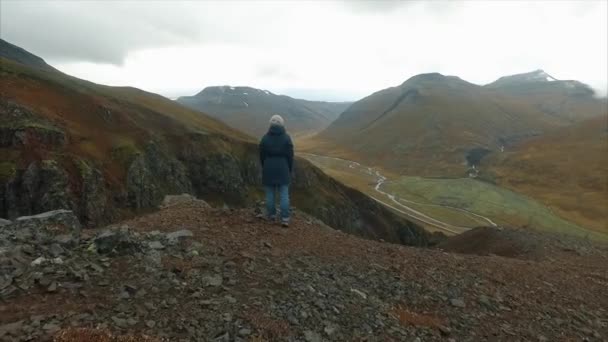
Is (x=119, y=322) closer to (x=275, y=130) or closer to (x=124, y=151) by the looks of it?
(x=275, y=130)

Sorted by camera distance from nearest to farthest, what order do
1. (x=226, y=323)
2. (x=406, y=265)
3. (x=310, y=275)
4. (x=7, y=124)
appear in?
(x=226, y=323) → (x=310, y=275) → (x=406, y=265) → (x=7, y=124)

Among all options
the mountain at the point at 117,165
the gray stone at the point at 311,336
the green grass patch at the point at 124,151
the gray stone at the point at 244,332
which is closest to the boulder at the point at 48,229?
the gray stone at the point at 244,332

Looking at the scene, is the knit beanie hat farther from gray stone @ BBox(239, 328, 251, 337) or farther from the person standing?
gray stone @ BBox(239, 328, 251, 337)

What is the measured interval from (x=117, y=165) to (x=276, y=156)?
52854mm

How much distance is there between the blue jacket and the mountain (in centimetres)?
4280

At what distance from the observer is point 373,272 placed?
15.4 metres

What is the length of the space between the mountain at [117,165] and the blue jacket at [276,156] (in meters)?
42.8

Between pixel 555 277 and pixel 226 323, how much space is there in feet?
58.7

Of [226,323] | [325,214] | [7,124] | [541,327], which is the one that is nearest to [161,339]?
[226,323]

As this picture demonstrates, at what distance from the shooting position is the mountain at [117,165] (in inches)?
2010

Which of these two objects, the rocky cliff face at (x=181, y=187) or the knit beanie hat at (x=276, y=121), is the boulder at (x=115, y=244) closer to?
the knit beanie hat at (x=276, y=121)

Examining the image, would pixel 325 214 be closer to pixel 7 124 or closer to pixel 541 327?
pixel 7 124

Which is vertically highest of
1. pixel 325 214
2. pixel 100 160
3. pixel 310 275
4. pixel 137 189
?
pixel 310 275

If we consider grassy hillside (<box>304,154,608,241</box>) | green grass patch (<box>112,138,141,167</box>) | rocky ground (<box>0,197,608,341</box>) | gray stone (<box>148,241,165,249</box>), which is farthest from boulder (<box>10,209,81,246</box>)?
grassy hillside (<box>304,154,608,241</box>)
